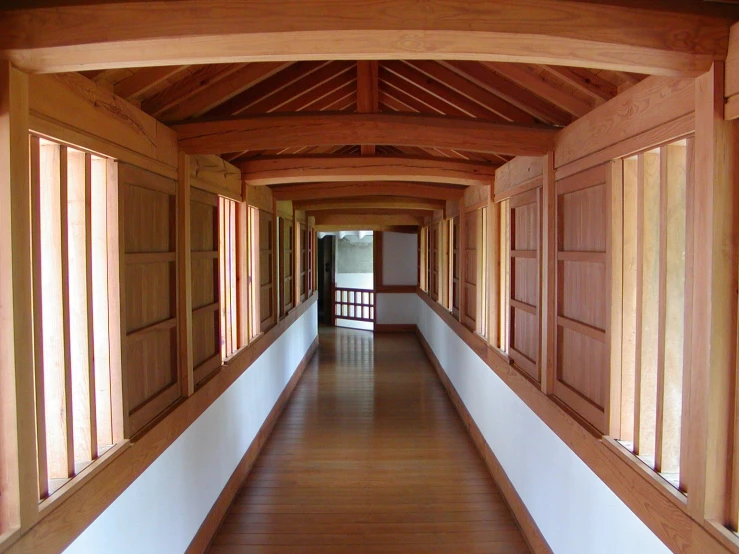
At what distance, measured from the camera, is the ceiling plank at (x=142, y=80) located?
2352 mm

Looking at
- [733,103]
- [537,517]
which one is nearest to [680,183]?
[733,103]

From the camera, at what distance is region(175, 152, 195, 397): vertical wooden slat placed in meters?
2.99

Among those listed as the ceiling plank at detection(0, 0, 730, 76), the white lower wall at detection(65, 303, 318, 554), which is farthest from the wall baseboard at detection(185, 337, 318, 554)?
the ceiling plank at detection(0, 0, 730, 76)

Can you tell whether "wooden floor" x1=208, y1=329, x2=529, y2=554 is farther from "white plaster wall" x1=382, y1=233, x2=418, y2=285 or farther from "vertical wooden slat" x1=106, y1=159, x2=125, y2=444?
"white plaster wall" x1=382, y1=233, x2=418, y2=285

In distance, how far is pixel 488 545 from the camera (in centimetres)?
350

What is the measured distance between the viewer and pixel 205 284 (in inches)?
141

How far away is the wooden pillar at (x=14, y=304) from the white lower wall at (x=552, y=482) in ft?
6.66

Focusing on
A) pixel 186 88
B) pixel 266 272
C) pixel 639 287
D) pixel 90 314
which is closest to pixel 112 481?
pixel 90 314

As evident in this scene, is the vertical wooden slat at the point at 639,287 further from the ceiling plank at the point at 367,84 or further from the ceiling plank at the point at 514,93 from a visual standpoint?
the ceiling plank at the point at 367,84

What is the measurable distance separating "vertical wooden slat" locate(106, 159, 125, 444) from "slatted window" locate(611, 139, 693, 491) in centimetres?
209

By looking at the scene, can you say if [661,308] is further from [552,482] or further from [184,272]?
[184,272]

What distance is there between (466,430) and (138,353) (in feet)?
12.7

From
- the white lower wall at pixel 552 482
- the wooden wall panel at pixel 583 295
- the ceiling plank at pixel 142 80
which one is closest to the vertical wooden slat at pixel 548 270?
the wooden wall panel at pixel 583 295

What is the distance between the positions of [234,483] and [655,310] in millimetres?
3203
